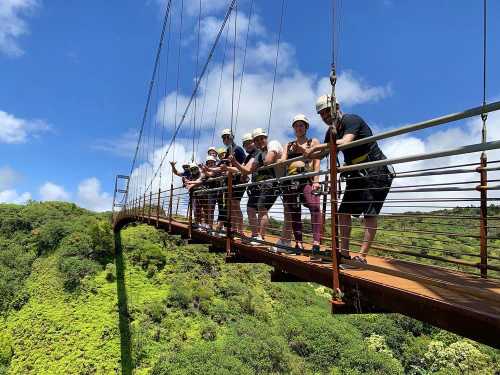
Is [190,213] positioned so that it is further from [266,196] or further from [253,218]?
[266,196]

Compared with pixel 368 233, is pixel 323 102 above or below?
above

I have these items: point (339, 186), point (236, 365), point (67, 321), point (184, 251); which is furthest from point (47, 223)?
point (339, 186)

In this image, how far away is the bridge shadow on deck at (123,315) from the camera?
19.1 metres

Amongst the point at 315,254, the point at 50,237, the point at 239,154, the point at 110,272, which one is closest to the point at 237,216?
the point at 239,154

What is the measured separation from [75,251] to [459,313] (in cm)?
2867

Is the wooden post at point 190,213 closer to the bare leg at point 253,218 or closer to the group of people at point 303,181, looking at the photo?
the group of people at point 303,181

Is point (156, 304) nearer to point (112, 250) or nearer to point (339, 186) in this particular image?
point (112, 250)

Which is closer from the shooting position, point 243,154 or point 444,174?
point 444,174

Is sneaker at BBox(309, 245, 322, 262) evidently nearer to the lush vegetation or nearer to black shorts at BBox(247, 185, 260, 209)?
black shorts at BBox(247, 185, 260, 209)

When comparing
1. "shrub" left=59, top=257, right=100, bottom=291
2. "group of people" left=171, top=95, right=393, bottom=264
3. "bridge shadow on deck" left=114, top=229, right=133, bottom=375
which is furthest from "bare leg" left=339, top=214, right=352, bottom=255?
"shrub" left=59, top=257, right=100, bottom=291

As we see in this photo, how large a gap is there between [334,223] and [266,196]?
183 centimetres

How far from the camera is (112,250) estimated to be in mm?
28328

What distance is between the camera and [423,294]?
2342 millimetres

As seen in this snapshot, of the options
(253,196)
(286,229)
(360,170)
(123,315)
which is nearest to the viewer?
(360,170)
